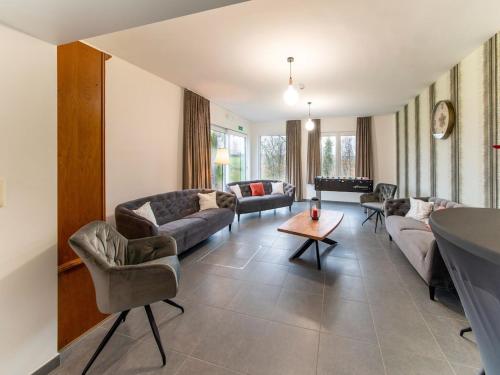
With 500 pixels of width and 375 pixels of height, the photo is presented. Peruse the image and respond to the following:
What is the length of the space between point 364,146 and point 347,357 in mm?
6241

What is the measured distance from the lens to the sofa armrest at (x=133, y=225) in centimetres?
255

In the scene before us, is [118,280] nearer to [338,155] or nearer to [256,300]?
[256,300]

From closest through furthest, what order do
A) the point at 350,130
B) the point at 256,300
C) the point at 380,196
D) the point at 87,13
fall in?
the point at 87,13 < the point at 256,300 < the point at 380,196 < the point at 350,130

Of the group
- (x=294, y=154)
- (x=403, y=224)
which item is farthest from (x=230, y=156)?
(x=403, y=224)

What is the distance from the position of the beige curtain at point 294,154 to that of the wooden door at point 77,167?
19.8ft

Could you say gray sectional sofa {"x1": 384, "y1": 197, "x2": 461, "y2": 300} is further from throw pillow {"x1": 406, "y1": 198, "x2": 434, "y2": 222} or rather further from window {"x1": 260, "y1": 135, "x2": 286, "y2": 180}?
window {"x1": 260, "y1": 135, "x2": 286, "y2": 180}

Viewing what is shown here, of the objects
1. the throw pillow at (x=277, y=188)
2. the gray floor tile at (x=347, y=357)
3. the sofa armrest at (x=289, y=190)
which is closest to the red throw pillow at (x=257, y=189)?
the throw pillow at (x=277, y=188)

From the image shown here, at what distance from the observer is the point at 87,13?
109cm

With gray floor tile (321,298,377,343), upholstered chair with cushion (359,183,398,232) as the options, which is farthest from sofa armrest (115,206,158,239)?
upholstered chair with cushion (359,183,398,232)

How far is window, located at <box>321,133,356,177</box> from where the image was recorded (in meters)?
6.96

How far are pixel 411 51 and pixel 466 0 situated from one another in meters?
0.92

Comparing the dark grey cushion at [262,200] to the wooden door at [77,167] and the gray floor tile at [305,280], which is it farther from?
the wooden door at [77,167]

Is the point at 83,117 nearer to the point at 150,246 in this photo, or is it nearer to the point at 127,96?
the point at 150,246

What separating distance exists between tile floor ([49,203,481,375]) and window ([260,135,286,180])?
5078mm
